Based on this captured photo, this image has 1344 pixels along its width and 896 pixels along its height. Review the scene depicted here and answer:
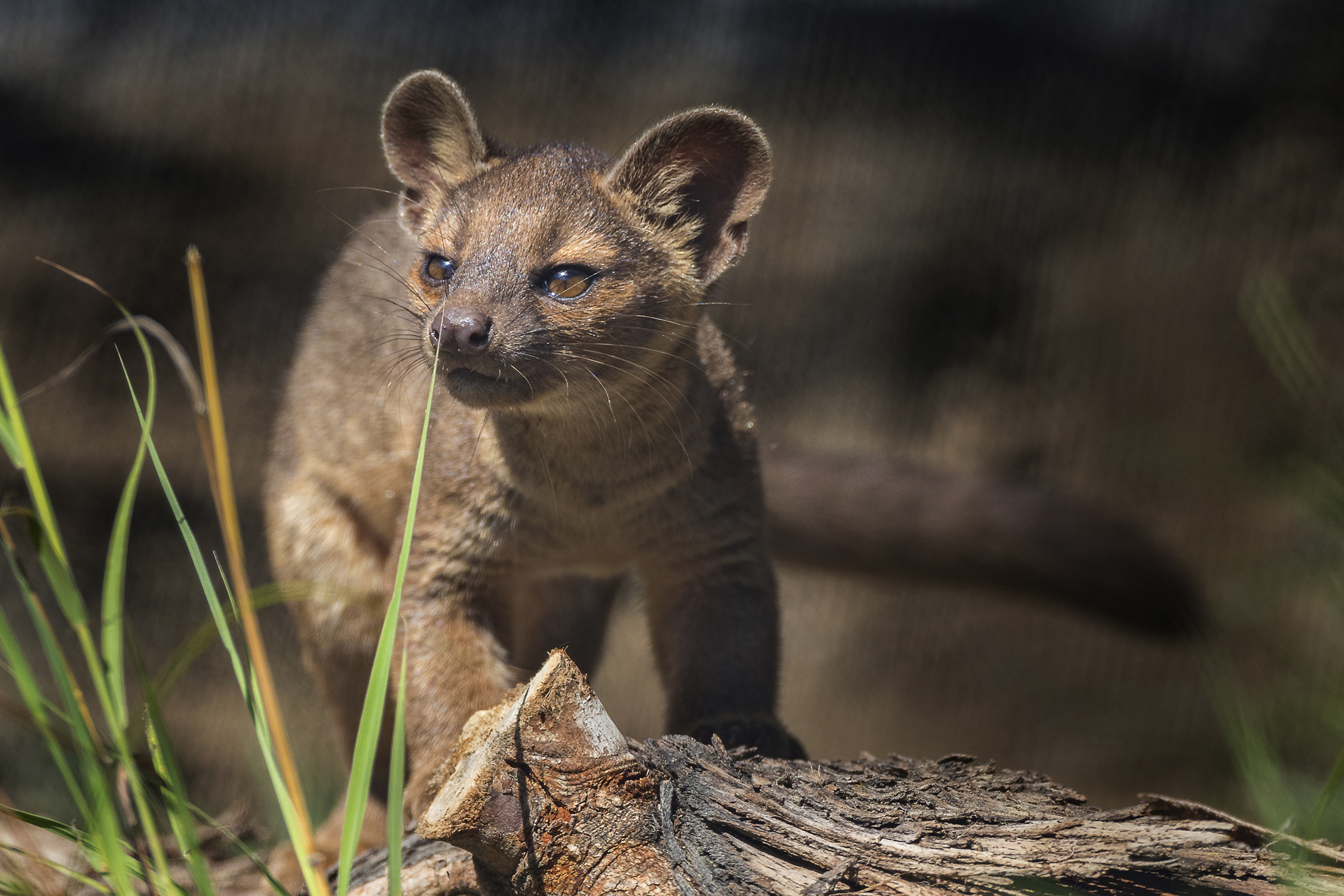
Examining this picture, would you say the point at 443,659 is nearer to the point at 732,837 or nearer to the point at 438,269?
the point at 438,269

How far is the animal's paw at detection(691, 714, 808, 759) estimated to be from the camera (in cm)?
213

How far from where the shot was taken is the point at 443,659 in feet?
7.22

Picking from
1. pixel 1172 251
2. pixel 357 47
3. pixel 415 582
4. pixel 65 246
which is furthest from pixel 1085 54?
pixel 65 246

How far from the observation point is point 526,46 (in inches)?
161

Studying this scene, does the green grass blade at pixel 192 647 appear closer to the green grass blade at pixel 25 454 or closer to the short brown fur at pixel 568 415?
the green grass blade at pixel 25 454

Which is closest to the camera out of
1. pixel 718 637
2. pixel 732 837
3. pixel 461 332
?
pixel 732 837

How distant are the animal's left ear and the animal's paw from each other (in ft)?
2.94

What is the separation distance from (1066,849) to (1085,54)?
3.42m

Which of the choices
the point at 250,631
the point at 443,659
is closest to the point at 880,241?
the point at 443,659

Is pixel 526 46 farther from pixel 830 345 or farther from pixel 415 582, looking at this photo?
pixel 415 582

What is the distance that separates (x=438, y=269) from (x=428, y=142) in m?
0.38

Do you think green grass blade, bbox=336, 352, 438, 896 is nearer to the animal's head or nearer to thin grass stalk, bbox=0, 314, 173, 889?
thin grass stalk, bbox=0, 314, 173, 889

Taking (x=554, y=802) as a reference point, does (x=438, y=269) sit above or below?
above

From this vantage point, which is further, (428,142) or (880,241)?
(880,241)
